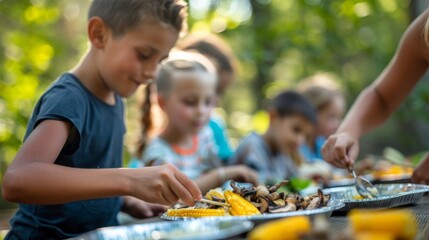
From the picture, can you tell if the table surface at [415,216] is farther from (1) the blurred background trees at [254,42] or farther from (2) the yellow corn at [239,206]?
(1) the blurred background trees at [254,42]

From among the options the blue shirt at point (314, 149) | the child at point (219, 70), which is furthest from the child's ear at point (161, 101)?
the blue shirt at point (314, 149)

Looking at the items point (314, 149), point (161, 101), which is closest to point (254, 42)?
point (314, 149)

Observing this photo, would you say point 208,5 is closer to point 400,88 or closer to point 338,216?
point 400,88

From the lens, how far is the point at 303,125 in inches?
171

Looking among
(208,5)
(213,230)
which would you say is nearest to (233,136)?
(208,5)

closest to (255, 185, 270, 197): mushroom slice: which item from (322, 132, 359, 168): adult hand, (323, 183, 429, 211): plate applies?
(323, 183, 429, 211): plate

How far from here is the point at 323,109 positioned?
5398 mm

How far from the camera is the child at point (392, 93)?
86.4 inches

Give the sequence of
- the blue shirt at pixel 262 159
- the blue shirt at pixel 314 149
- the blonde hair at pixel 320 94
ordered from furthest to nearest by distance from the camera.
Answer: the blonde hair at pixel 320 94 → the blue shirt at pixel 314 149 → the blue shirt at pixel 262 159

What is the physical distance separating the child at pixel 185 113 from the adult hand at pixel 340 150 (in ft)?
4.24

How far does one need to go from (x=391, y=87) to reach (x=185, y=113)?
4.20ft

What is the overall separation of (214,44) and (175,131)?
1133 millimetres

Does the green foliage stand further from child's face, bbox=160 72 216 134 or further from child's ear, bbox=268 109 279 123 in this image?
child's ear, bbox=268 109 279 123

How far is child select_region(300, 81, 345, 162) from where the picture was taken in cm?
534
